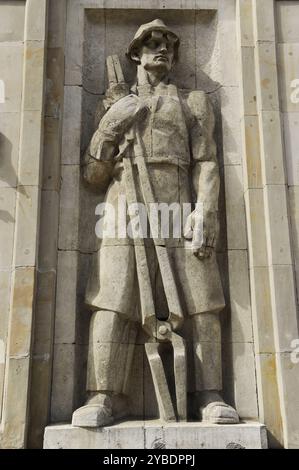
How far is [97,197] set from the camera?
800 cm

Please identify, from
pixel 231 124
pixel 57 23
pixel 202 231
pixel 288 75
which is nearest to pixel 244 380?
pixel 202 231

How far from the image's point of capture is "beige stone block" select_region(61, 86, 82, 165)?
7.93 m

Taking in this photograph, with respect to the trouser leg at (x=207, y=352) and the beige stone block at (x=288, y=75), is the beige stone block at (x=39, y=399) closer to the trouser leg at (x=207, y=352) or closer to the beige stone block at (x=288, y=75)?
the trouser leg at (x=207, y=352)

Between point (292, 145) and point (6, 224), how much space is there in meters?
4.37

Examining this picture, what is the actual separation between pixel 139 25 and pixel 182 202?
355 centimetres

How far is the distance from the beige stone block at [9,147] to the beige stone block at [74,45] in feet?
3.72

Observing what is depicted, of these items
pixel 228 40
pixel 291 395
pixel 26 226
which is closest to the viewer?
pixel 291 395

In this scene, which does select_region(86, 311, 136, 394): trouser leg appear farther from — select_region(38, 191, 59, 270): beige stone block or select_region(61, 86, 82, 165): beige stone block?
select_region(61, 86, 82, 165): beige stone block

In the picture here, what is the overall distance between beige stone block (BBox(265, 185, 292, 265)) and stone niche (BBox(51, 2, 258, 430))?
430 millimetres

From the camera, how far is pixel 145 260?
7.16m

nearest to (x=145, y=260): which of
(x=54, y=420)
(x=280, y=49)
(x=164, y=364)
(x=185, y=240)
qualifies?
(x=185, y=240)

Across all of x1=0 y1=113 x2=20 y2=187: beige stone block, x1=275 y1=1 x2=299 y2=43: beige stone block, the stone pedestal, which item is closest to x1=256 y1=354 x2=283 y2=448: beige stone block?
the stone pedestal

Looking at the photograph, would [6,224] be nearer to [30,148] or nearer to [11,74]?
[30,148]

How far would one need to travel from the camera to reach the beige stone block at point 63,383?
6848 mm
